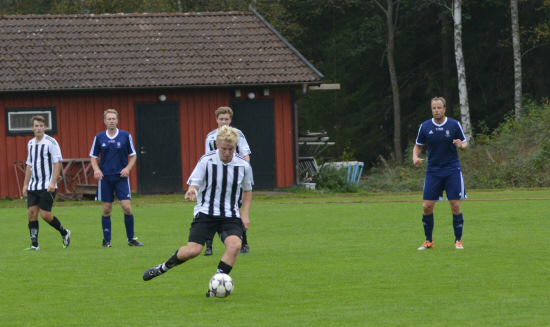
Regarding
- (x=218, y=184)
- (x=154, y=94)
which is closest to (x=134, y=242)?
(x=218, y=184)

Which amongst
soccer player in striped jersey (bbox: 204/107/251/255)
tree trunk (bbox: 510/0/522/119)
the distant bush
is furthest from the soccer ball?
tree trunk (bbox: 510/0/522/119)

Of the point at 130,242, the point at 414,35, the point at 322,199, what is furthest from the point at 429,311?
the point at 414,35

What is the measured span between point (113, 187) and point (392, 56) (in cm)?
3209

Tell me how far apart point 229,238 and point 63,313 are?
172 centimetres

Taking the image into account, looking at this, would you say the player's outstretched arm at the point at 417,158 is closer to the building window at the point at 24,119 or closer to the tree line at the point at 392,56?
the building window at the point at 24,119

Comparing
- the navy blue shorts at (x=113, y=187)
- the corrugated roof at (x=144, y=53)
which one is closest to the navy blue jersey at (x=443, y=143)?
the navy blue shorts at (x=113, y=187)

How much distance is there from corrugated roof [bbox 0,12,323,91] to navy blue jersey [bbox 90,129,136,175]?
1319 centimetres

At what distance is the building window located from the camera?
1070 inches

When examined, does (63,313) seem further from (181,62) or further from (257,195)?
(181,62)

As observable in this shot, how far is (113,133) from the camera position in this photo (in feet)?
45.9

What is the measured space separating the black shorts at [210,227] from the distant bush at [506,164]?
19365 mm

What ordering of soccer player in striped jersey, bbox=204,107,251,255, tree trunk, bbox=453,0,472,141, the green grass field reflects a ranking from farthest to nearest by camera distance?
1. tree trunk, bbox=453,0,472,141
2. soccer player in striped jersey, bbox=204,107,251,255
3. the green grass field

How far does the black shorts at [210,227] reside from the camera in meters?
9.18

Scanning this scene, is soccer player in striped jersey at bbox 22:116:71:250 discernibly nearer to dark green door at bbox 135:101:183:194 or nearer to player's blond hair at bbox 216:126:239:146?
player's blond hair at bbox 216:126:239:146
